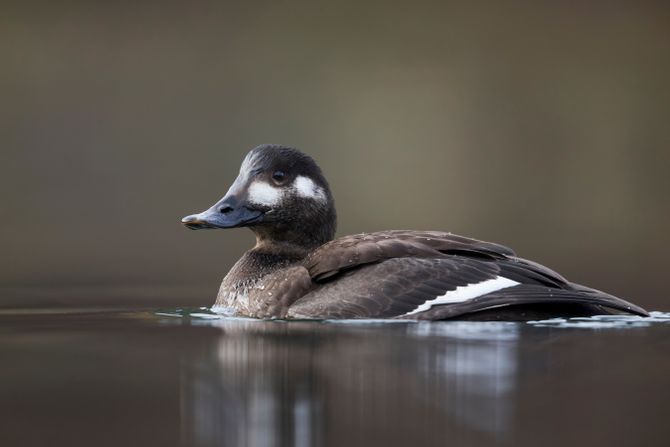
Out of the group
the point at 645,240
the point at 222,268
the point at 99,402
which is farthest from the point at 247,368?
the point at 645,240

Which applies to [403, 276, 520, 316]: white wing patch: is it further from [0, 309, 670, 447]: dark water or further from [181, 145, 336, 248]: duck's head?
[181, 145, 336, 248]: duck's head

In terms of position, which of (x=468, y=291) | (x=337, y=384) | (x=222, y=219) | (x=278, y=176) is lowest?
(x=337, y=384)

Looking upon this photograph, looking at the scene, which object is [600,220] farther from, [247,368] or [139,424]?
[139,424]

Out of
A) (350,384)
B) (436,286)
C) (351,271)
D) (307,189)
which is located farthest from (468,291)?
(350,384)

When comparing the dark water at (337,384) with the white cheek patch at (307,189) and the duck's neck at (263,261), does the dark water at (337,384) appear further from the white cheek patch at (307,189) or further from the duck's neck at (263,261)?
the white cheek patch at (307,189)

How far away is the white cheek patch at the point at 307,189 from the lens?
30.1 ft

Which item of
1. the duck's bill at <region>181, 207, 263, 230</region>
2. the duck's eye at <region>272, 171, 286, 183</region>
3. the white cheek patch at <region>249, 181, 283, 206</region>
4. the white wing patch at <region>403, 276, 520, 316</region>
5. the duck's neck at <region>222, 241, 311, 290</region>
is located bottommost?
the white wing patch at <region>403, 276, 520, 316</region>

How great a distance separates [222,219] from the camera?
29.6 ft


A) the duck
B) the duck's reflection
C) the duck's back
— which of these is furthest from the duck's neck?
the duck's reflection

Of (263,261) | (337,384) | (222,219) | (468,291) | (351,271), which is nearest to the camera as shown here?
(337,384)

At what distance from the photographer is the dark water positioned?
485cm

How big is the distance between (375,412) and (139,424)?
0.91 meters

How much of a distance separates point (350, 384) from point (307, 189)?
3523 millimetres

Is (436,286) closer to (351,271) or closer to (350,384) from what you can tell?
(351,271)
